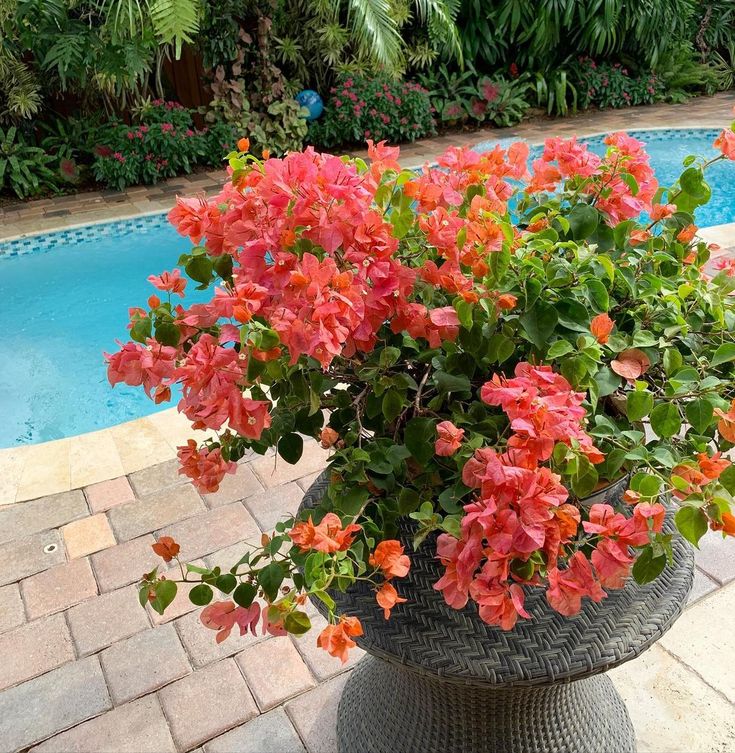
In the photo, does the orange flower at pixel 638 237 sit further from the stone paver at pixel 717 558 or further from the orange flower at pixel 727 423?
the stone paver at pixel 717 558

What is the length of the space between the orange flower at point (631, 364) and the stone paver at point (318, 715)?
3.99 feet

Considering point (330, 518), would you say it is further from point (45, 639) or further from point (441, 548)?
point (45, 639)

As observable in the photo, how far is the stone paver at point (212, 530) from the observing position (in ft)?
7.25

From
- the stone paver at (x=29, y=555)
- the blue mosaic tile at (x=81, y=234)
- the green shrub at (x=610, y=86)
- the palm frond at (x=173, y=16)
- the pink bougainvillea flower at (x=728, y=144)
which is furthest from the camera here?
the green shrub at (x=610, y=86)

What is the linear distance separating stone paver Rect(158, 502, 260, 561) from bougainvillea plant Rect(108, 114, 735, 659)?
1.22 m

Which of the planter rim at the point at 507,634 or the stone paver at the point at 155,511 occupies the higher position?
the planter rim at the point at 507,634

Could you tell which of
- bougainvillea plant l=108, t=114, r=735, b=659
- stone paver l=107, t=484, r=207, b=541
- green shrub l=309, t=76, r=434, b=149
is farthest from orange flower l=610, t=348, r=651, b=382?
green shrub l=309, t=76, r=434, b=149

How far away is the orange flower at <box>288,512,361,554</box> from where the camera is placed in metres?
0.77

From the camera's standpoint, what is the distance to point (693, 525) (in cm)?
72

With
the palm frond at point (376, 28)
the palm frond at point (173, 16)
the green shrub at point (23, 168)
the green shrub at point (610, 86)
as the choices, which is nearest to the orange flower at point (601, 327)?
the palm frond at point (173, 16)

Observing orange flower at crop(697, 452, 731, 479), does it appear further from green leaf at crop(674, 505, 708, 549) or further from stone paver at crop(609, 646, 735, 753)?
stone paver at crop(609, 646, 735, 753)

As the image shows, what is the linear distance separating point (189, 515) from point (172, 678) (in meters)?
0.63

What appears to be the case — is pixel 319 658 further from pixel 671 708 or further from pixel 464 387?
pixel 464 387

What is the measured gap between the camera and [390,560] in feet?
2.66
